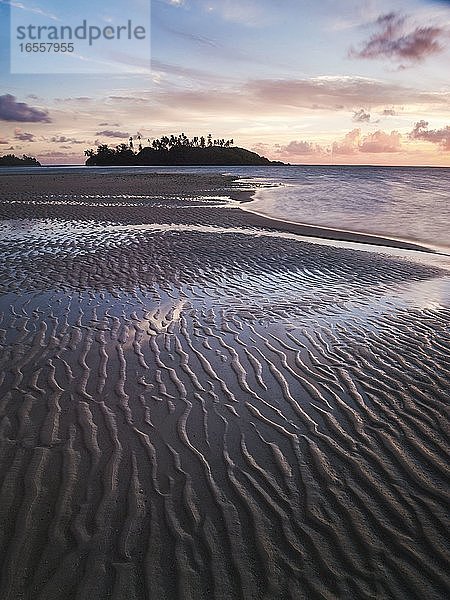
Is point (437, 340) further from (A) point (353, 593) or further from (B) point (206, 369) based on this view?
(A) point (353, 593)

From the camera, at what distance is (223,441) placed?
511 centimetres

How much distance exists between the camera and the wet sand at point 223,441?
11.6 ft

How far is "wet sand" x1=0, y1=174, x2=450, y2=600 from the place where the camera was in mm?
3529

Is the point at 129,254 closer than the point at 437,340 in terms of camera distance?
No

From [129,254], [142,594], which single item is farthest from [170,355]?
[129,254]

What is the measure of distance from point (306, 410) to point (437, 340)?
11.6ft

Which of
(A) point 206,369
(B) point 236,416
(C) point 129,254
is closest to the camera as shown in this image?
(B) point 236,416

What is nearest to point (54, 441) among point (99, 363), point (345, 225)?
point (99, 363)

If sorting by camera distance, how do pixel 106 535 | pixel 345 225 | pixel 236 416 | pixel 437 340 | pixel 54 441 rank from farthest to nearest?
pixel 345 225, pixel 437 340, pixel 236 416, pixel 54 441, pixel 106 535

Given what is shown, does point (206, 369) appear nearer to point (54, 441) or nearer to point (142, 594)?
point (54, 441)

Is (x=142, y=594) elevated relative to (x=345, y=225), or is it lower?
lower

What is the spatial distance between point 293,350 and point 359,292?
4.04 meters

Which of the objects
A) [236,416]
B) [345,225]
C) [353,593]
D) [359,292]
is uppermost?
[345,225]

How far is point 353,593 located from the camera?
11.0 feet
